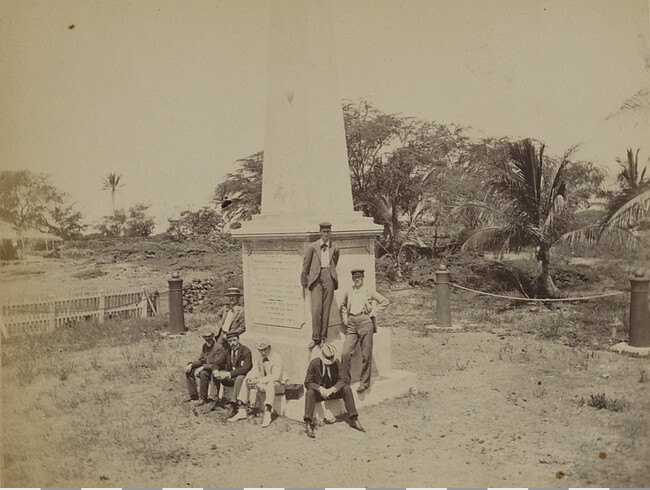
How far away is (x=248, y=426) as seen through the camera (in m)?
5.80

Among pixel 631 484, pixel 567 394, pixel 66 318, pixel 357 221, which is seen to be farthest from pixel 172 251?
pixel 631 484

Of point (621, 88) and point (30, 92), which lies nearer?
point (30, 92)

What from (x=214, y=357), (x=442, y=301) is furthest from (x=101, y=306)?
(x=442, y=301)

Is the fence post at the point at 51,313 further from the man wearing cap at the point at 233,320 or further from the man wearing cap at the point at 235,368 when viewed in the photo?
the man wearing cap at the point at 235,368

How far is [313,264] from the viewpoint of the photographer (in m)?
5.94

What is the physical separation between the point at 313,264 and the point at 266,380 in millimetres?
1348

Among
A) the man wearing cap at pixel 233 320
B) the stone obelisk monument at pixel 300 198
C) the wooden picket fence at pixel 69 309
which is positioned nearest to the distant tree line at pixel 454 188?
the wooden picket fence at pixel 69 309

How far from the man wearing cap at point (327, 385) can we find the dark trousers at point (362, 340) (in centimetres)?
41

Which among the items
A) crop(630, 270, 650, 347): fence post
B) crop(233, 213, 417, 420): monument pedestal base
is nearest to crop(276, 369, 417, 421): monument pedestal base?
crop(233, 213, 417, 420): monument pedestal base

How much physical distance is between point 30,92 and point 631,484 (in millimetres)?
7486

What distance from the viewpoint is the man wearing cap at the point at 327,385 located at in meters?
5.49

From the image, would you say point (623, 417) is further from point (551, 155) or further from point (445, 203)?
point (445, 203)

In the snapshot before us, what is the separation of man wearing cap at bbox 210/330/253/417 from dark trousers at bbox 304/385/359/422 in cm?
93

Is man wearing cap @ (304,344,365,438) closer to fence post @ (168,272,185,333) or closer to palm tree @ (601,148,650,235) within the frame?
palm tree @ (601,148,650,235)
